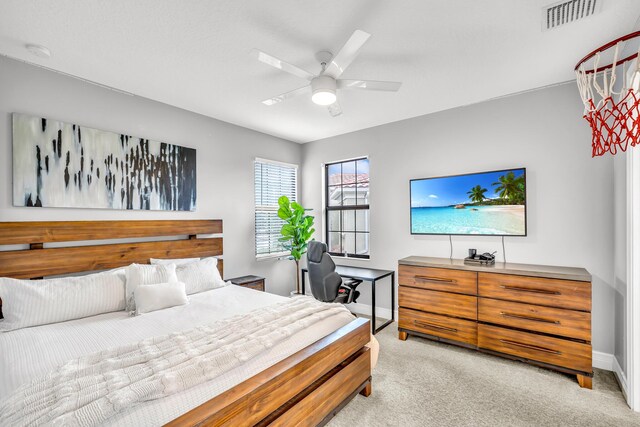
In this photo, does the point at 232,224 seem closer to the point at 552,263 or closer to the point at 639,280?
the point at 552,263

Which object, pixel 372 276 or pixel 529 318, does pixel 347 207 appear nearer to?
pixel 372 276

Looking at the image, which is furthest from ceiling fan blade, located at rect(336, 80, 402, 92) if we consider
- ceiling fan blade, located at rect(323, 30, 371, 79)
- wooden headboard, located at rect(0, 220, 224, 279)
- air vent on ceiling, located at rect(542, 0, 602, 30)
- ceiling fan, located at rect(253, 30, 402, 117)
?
wooden headboard, located at rect(0, 220, 224, 279)

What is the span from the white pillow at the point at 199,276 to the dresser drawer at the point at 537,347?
265 centimetres

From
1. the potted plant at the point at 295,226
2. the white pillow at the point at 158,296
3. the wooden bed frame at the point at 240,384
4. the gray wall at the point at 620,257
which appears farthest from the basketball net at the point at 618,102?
the white pillow at the point at 158,296

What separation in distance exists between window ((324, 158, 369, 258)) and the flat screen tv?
0.83 metres

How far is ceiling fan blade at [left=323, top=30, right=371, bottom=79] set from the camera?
5.46 ft

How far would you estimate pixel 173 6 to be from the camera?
1.74 meters

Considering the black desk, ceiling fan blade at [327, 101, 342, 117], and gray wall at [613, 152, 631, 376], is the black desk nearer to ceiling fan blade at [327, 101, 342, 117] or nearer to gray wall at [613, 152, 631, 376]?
ceiling fan blade at [327, 101, 342, 117]

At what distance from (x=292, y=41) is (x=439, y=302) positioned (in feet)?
8.93

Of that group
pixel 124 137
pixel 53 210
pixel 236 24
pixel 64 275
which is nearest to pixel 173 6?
pixel 236 24

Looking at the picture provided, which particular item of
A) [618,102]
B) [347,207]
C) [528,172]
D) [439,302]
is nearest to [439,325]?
[439,302]

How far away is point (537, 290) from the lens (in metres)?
2.54

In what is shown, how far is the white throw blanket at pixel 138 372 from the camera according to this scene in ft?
3.56

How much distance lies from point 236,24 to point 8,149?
2.04 metres
